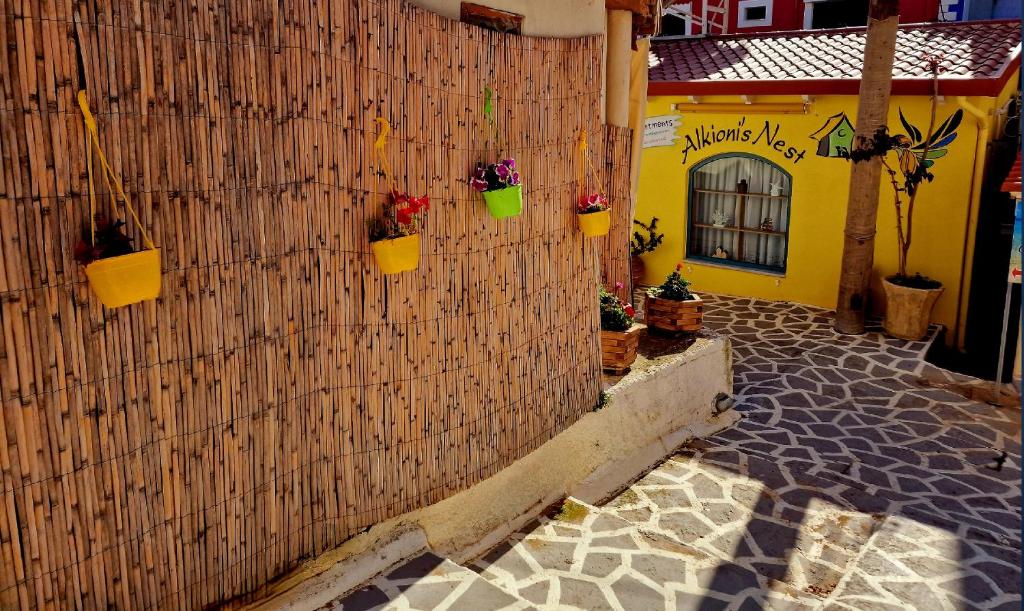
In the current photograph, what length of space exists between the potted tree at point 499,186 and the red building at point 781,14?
11.2 metres

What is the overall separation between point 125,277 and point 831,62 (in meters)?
10.7

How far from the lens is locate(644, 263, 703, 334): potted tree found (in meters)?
7.86

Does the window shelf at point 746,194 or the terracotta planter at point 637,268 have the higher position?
the window shelf at point 746,194

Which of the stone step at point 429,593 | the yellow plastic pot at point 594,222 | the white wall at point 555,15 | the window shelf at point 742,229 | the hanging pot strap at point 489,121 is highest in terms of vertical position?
the white wall at point 555,15

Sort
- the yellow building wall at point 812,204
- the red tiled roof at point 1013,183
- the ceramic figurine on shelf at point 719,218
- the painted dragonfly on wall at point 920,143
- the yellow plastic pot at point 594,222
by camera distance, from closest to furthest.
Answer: the yellow plastic pot at point 594,222 → the red tiled roof at point 1013,183 → the painted dragonfly on wall at point 920,143 → the yellow building wall at point 812,204 → the ceramic figurine on shelf at point 719,218

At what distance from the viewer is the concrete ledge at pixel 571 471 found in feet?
13.3

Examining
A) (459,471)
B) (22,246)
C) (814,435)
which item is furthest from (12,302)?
(814,435)

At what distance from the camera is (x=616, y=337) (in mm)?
6691

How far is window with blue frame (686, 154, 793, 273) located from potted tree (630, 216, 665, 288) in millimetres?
520

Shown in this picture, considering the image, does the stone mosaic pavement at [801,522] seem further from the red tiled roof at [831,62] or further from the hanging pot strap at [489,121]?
the red tiled roof at [831,62]

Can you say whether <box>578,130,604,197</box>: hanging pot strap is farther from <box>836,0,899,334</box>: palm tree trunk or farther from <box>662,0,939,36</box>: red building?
<box>662,0,939,36</box>: red building

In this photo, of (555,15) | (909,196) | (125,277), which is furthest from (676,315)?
(125,277)

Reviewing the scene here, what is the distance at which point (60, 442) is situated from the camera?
2924 mm

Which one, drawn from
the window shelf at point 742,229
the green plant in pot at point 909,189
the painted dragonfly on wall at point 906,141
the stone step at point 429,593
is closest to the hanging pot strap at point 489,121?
the stone step at point 429,593
